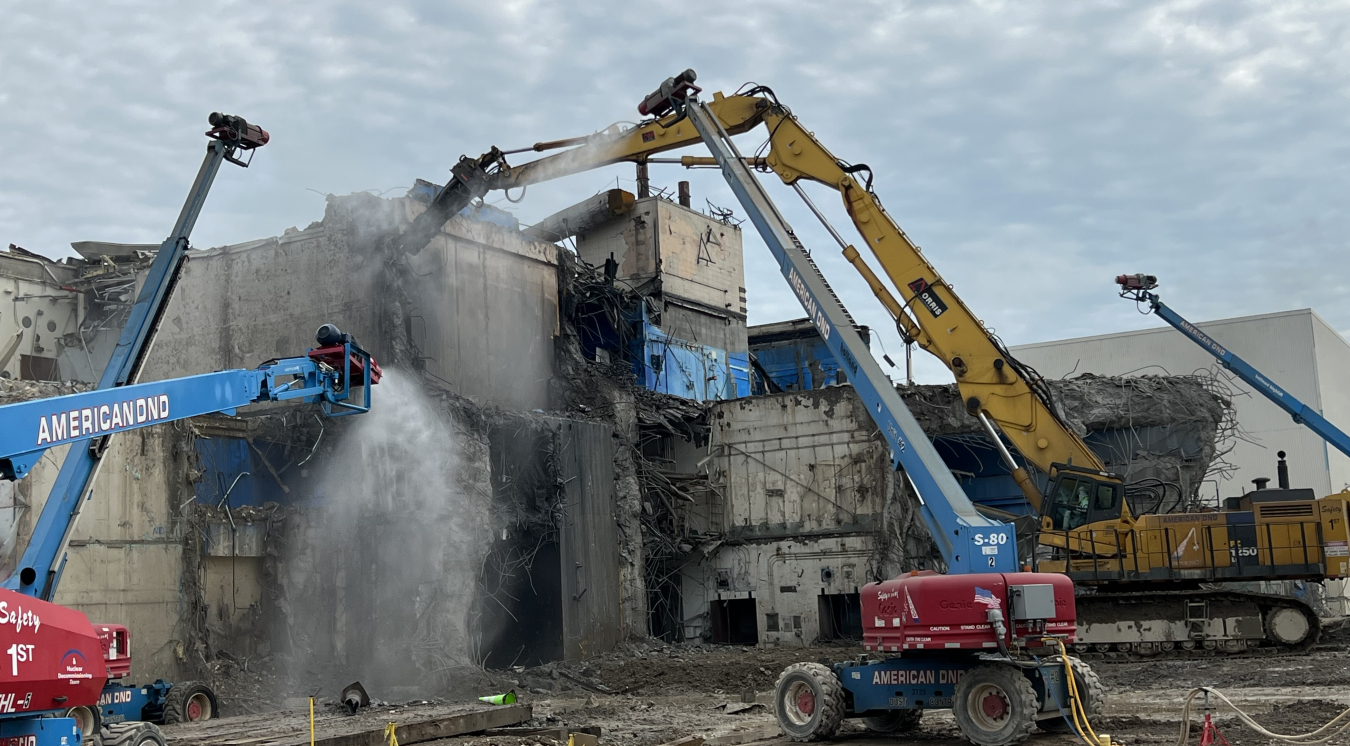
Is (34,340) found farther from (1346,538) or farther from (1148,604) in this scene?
(1346,538)

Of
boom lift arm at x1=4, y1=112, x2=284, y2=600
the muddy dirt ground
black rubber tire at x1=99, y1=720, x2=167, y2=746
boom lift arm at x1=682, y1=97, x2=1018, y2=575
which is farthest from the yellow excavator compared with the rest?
black rubber tire at x1=99, y1=720, x2=167, y2=746

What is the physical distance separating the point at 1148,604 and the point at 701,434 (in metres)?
11.3

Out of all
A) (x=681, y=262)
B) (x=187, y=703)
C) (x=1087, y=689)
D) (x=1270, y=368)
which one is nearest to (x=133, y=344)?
(x=187, y=703)

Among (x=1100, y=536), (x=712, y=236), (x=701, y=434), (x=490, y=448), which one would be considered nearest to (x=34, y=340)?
(x=490, y=448)

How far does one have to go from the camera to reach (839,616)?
94.2 ft

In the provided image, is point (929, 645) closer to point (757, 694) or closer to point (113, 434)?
point (757, 694)

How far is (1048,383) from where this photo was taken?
2927cm

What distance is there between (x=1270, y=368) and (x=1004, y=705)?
4776 cm

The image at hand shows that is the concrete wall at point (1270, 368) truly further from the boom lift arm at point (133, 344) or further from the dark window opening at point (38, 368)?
the boom lift arm at point (133, 344)

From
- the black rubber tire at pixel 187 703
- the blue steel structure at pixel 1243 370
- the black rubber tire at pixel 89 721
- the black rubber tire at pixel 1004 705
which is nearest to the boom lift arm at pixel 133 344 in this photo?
the black rubber tire at pixel 89 721

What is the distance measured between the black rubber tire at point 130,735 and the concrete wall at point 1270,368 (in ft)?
161

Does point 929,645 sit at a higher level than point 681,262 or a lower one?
lower

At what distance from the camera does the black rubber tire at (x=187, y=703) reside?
1594cm

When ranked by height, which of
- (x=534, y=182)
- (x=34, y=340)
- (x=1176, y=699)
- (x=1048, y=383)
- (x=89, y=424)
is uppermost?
(x=534, y=182)
